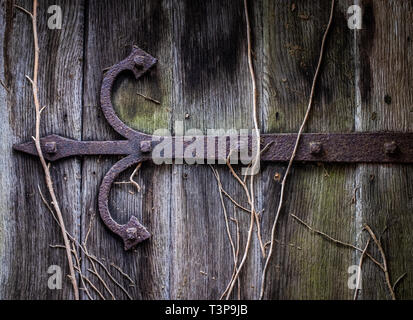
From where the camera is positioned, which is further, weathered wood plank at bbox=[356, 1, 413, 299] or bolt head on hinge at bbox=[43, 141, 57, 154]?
bolt head on hinge at bbox=[43, 141, 57, 154]

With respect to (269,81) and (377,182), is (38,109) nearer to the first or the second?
(269,81)

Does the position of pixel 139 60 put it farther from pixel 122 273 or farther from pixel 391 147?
pixel 391 147

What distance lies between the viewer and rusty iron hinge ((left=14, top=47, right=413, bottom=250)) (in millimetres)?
832

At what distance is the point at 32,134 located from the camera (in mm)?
971

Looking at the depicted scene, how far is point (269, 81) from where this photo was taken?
0.90m

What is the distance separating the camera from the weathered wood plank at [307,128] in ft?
2.85

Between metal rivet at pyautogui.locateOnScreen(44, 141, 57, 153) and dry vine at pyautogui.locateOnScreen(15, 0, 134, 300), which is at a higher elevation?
metal rivet at pyautogui.locateOnScreen(44, 141, 57, 153)

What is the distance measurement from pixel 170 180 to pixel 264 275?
362 millimetres

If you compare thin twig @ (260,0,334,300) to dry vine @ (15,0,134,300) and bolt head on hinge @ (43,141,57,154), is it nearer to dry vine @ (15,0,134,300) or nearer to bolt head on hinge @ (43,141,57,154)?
dry vine @ (15,0,134,300)

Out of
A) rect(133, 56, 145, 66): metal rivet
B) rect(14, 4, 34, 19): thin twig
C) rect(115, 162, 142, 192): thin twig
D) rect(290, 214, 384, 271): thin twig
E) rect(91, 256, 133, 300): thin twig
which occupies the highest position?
rect(14, 4, 34, 19): thin twig

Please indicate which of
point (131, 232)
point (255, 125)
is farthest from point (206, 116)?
point (131, 232)

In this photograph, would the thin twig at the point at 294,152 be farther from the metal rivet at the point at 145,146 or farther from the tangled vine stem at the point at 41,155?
the tangled vine stem at the point at 41,155

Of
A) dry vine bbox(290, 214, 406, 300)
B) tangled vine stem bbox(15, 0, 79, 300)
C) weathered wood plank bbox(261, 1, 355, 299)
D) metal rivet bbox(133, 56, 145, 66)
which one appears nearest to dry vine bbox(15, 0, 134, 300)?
tangled vine stem bbox(15, 0, 79, 300)

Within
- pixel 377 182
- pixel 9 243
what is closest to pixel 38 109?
pixel 9 243
